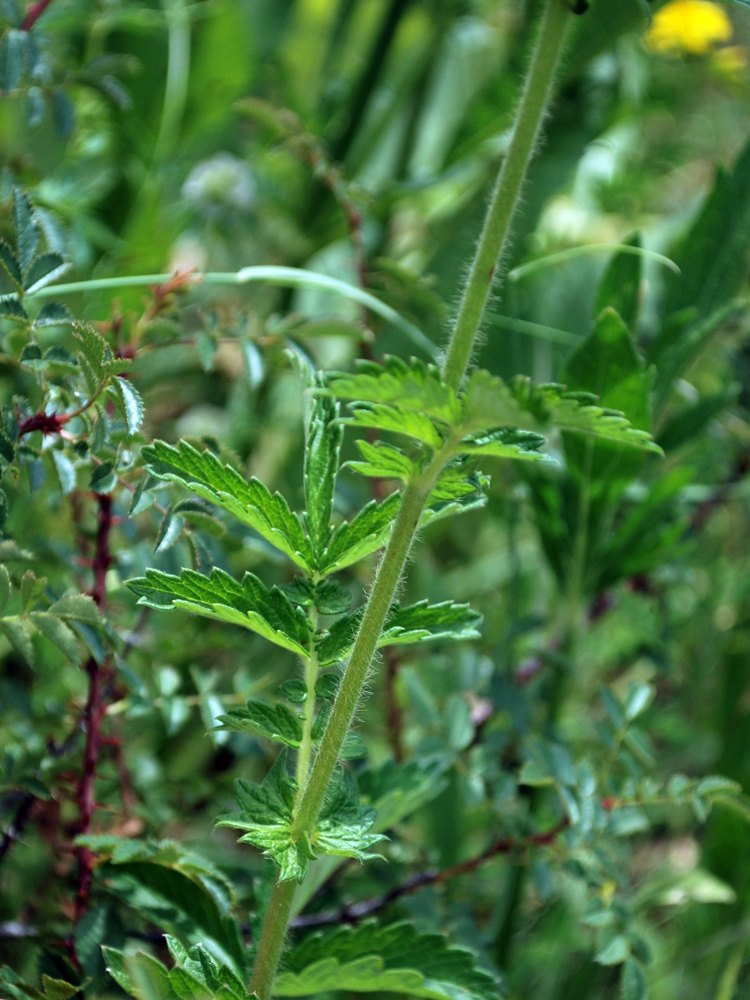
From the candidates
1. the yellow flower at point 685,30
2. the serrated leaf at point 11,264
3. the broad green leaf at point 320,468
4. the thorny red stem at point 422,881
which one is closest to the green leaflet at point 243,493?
the broad green leaf at point 320,468

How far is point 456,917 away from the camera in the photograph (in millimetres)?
526

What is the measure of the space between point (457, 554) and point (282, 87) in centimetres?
55

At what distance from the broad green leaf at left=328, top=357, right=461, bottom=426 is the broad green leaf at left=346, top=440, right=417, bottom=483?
0.02 meters

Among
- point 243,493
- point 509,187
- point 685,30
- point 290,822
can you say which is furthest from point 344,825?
point 685,30

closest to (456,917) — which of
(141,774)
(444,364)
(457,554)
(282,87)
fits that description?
(141,774)

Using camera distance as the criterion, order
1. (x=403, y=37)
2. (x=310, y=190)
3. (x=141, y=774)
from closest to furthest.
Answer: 1. (x=141, y=774)
2. (x=310, y=190)
3. (x=403, y=37)

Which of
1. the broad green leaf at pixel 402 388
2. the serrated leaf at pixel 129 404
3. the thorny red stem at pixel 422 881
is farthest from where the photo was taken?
the thorny red stem at pixel 422 881

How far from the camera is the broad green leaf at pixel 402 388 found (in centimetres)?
26

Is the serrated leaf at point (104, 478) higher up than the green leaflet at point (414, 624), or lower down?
higher up

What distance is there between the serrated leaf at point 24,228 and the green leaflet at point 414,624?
21cm

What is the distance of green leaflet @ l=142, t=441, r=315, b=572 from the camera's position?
33cm

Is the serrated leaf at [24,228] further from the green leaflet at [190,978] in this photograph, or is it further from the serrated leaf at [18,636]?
the green leaflet at [190,978]

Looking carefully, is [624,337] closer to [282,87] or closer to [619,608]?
[619,608]

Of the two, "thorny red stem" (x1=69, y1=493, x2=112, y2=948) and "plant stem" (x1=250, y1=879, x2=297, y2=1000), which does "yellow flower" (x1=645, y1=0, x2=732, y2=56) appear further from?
"plant stem" (x1=250, y1=879, x2=297, y2=1000)
